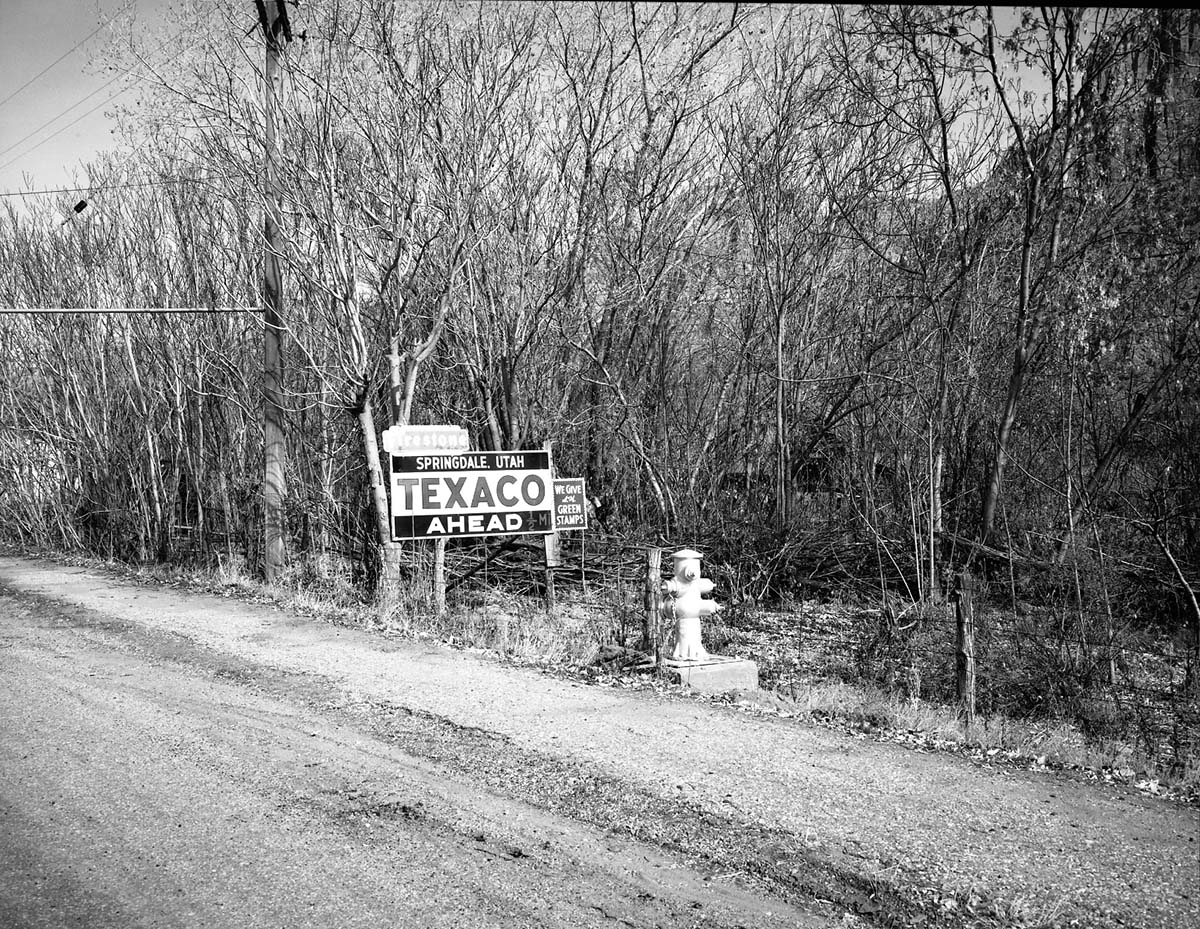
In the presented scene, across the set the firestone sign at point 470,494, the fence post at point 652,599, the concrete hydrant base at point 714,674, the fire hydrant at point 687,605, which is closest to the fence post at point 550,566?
the firestone sign at point 470,494

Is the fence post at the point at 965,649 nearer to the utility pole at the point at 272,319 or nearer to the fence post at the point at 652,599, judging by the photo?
the fence post at the point at 652,599

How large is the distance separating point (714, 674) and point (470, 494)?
4.48 m

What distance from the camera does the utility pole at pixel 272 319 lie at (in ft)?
46.7

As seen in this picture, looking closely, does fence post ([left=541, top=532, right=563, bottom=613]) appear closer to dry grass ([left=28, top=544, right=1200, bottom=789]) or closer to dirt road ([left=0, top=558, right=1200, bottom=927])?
dry grass ([left=28, top=544, right=1200, bottom=789])

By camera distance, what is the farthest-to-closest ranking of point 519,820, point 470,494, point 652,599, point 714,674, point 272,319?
1. point 272,319
2. point 470,494
3. point 652,599
4. point 714,674
5. point 519,820

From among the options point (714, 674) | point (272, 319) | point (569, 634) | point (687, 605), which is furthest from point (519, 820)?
point (272, 319)

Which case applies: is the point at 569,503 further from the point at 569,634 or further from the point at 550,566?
the point at 569,634

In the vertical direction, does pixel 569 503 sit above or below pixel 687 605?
above

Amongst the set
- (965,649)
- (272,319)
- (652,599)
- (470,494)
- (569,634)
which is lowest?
(569,634)

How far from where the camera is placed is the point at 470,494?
12609mm

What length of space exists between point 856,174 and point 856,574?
6460 millimetres

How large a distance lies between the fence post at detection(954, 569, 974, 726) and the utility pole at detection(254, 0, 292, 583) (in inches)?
394

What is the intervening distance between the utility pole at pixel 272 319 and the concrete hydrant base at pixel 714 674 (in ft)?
27.6

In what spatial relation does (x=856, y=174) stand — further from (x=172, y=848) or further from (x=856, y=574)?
(x=172, y=848)
